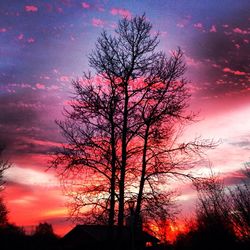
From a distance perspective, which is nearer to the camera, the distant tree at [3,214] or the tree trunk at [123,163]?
the tree trunk at [123,163]

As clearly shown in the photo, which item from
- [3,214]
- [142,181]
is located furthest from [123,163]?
[3,214]

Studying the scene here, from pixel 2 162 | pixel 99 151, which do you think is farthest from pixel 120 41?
pixel 2 162

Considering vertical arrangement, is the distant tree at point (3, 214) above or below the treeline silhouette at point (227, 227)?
above

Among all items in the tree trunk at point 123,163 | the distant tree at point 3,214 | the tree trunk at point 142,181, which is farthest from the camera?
the distant tree at point 3,214

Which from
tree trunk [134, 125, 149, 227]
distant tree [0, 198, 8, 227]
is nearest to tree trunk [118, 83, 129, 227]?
tree trunk [134, 125, 149, 227]

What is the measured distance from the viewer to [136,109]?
17.3 meters

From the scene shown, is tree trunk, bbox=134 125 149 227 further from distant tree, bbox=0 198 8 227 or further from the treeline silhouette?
distant tree, bbox=0 198 8 227

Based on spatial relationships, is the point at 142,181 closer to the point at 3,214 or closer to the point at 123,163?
the point at 123,163

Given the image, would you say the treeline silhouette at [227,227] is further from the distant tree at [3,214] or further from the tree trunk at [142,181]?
the distant tree at [3,214]

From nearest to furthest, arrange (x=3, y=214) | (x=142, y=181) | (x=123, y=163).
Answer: (x=123, y=163)
(x=142, y=181)
(x=3, y=214)

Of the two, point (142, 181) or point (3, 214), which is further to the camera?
point (3, 214)

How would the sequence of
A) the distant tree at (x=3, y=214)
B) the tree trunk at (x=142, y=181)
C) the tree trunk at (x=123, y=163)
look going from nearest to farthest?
the tree trunk at (x=123, y=163) < the tree trunk at (x=142, y=181) < the distant tree at (x=3, y=214)

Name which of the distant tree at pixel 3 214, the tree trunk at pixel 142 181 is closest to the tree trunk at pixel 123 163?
the tree trunk at pixel 142 181

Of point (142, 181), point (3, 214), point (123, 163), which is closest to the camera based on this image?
Result: point (123, 163)
